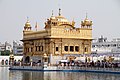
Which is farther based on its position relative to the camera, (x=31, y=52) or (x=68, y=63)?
(x=31, y=52)

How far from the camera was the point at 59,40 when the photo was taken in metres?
41.1

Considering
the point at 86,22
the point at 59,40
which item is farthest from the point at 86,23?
the point at 59,40

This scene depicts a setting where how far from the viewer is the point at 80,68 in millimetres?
34344

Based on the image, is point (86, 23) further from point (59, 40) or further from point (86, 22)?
point (59, 40)

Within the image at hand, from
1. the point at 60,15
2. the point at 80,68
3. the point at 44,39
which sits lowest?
the point at 80,68

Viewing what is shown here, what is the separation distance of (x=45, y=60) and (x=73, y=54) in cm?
367

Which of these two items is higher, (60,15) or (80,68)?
(60,15)

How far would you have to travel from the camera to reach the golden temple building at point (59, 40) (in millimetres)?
40719

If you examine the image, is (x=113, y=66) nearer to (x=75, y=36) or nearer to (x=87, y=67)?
(x=87, y=67)

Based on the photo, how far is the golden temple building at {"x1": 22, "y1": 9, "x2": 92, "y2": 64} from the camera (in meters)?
40.7

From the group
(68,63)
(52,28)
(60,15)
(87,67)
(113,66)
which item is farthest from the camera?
(60,15)

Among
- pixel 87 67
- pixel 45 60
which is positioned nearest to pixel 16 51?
pixel 45 60

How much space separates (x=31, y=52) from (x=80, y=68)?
11475mm

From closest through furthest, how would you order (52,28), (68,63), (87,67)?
(87,67) → (68,63) → (52,28)
